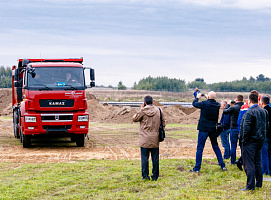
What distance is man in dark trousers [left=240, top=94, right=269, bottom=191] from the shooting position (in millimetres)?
8000

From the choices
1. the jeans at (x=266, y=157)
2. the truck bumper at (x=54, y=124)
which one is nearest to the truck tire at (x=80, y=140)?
the truck bumper at (x=54, y=124)

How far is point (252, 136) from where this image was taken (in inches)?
316

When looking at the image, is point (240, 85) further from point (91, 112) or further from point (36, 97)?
point (36, 97)

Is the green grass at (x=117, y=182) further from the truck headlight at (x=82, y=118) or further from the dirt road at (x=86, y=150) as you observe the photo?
the truck headlight at (x=82, y=118)

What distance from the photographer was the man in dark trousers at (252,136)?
8000mm

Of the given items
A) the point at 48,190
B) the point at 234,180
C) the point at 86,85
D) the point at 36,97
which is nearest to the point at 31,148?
the point at 36,97

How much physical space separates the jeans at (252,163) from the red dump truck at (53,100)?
8010 mm

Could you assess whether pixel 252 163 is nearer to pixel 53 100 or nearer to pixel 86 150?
pixel 86 150

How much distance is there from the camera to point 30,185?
28.6 feet

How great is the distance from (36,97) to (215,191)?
8.52 metres

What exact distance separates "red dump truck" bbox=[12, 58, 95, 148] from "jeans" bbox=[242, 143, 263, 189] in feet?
26.3

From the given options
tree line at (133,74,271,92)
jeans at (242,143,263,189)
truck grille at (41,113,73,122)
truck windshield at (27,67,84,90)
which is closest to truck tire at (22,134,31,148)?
truck grille at (41,113,73,122)

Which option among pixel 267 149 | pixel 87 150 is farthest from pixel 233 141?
pixel 87 150

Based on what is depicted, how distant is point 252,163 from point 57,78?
8.90 meters
